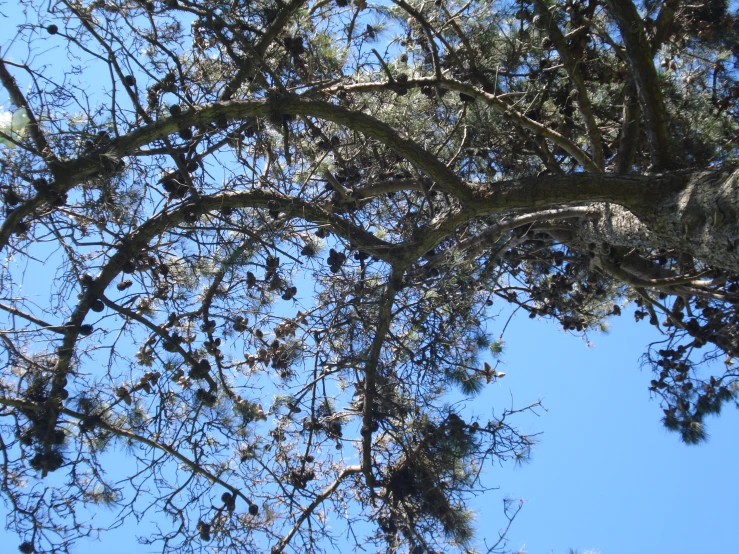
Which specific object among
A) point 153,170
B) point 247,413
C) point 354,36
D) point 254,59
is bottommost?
point 247,413

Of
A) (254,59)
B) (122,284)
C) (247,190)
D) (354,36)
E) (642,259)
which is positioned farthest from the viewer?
(354,36)

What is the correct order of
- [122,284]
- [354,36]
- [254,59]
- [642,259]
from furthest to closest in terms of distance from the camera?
[354,36]
[642,259]
[122,284]
[254,59]

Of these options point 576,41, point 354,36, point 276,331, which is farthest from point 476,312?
point 354,36

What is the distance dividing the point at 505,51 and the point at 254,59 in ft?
6.74

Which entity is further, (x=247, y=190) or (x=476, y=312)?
(x=476, y=312)

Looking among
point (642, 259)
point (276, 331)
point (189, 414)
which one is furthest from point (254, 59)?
point (642, 259)

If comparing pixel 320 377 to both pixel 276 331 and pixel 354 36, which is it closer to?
pixel 276 331

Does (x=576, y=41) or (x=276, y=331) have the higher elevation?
(x=576, y=41)

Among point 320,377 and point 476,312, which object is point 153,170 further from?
point 476,312

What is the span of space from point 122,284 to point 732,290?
4263mm

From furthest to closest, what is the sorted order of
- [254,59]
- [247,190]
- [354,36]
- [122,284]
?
[354,36], [122,284], [247,190], [254,59]

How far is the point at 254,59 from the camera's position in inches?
134

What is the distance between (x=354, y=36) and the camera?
4.65 meters

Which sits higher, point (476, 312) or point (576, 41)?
point (576, 41)
